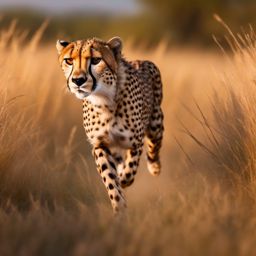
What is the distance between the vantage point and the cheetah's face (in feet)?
14.0

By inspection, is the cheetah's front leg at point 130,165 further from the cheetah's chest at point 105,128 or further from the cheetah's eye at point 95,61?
the cheetah's eye at point 95,61

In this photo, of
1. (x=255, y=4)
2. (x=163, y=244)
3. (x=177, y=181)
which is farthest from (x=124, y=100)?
(x=255, y=4)

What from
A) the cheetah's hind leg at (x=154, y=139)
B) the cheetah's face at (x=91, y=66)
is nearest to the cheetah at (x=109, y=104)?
the cheetah's face at (x=91, y=66)

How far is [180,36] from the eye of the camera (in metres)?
25.2

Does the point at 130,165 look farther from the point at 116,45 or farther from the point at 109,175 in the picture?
the point at 116,45

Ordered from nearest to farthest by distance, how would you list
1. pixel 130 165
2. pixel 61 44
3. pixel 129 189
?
pixel 61 44 → pixel 130 165 → pixel 129 189

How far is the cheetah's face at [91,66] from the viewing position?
4.27m

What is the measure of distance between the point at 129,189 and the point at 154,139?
0.39 metres

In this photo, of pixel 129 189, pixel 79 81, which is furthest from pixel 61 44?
pixel 129 189

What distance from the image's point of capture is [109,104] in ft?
15.1

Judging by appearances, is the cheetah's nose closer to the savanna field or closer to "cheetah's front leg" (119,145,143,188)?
the savanna field

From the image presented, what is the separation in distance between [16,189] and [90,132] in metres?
0.53

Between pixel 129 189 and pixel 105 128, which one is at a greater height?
pixel 105 128

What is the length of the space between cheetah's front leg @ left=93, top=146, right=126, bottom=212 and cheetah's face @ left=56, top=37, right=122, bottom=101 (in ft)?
1.09
